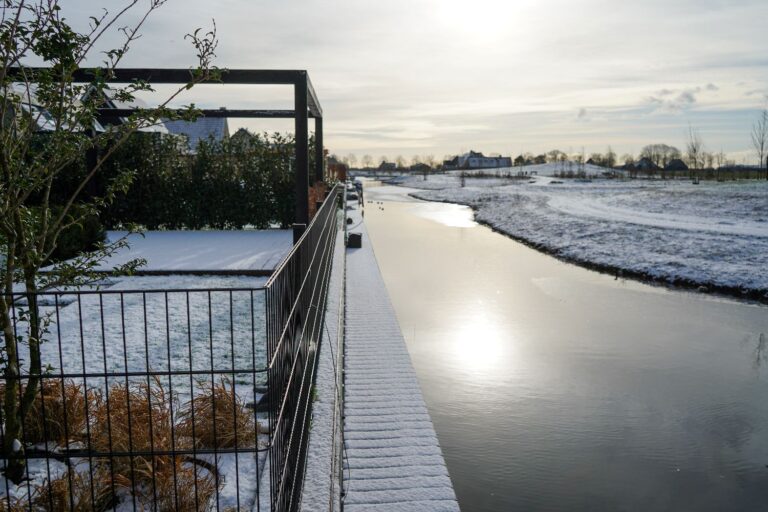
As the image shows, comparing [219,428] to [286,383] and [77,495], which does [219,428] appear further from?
[286,383]

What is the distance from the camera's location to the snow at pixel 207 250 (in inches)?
431

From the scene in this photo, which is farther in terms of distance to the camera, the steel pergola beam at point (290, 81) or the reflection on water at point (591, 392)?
the steel pergola beam at point (290, 81)

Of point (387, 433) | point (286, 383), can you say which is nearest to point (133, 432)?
point (286, 383)

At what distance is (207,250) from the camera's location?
13.0 meters

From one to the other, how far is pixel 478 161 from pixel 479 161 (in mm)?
248

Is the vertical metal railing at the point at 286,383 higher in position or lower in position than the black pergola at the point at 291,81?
lower

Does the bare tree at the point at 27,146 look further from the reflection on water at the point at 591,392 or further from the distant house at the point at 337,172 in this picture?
the distant house at the point at 337,172

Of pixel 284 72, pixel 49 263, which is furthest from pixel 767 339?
pixel 49 263

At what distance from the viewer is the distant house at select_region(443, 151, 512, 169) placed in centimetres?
15462

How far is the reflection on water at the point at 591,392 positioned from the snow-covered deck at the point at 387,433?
0.31 meters

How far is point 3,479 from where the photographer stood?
360 centimetres

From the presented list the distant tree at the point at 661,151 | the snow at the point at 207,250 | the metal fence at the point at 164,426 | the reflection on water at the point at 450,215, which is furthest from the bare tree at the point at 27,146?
the distant tree at the point at 661,151

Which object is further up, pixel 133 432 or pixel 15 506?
pixel 133 432

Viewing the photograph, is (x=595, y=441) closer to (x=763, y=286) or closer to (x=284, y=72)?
(x=284, y=72)
